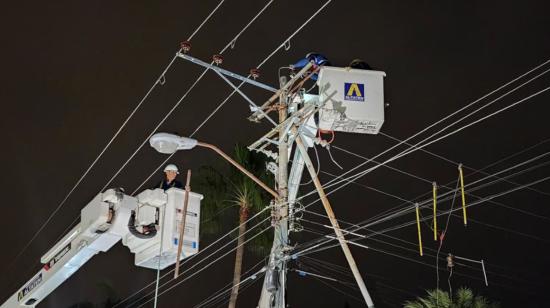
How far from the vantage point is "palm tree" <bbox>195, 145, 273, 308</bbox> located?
25.0 m

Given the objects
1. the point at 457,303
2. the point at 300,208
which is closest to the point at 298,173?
the point at 300,208

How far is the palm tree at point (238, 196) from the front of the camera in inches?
985

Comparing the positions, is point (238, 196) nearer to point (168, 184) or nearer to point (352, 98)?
point (352, 98)

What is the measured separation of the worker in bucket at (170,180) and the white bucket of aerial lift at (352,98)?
3.17m

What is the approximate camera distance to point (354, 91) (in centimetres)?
1295

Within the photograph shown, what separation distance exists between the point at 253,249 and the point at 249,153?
3391 mm

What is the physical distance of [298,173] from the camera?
1500 centimetres

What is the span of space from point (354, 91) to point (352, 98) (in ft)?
0.43

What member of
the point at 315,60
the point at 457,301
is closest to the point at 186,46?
the point at 315,60

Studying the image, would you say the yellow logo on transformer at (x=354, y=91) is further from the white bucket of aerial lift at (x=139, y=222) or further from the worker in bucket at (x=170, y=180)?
the white bucket of aerial lift at (x=139, y=222)

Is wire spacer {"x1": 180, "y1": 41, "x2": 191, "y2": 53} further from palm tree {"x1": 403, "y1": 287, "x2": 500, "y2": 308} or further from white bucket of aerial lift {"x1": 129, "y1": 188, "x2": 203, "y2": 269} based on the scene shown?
palm tree {"x1": 403, "y1": 287, "x2": 500, "y2": 308}

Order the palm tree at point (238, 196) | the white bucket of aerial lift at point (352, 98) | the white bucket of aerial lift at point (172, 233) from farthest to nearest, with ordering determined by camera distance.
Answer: the palm tree at point (238, 196) → the white bucket of aerial lift at point (352, 98) → the white bucket of aerial lift at point (172, 233)

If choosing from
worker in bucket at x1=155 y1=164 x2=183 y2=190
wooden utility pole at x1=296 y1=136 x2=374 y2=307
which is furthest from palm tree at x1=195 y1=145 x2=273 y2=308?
worker in bucket at x1=155 y1=164 x2=183 y2=190

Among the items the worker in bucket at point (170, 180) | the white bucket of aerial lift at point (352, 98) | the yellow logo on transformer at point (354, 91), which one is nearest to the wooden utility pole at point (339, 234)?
the white bucket of aerial lift at point (352, 98)
